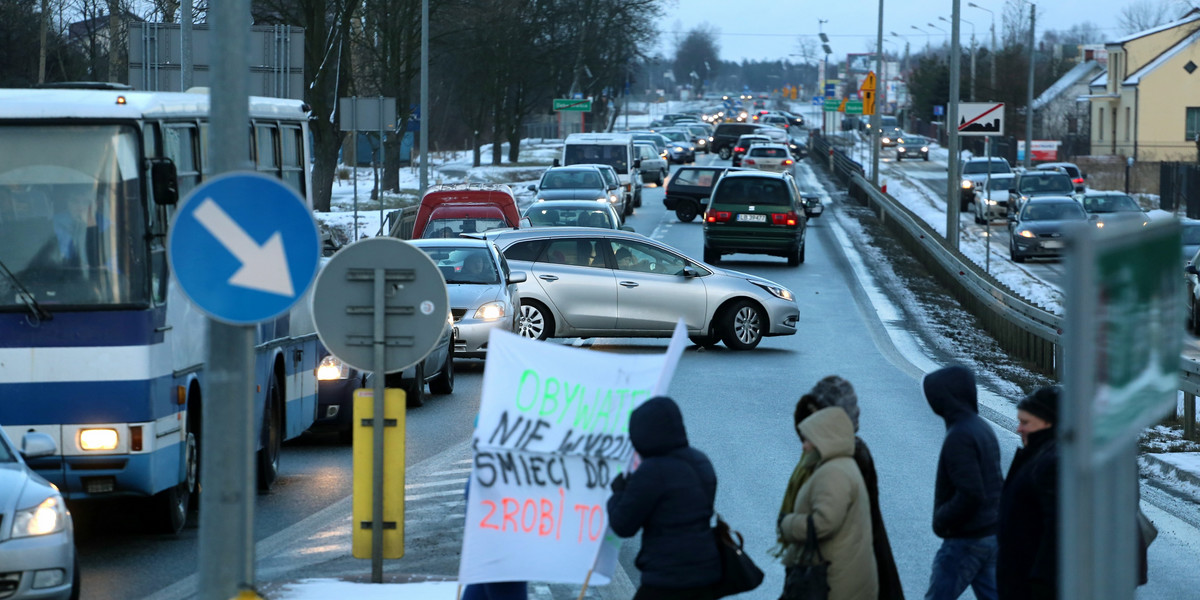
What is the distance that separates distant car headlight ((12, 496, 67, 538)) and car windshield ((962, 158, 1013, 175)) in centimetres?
4919

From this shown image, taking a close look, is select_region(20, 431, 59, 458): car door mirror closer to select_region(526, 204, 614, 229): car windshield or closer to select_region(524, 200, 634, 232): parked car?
select_region(524, 200, 634, 232): parked car

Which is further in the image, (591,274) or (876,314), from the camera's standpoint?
(876,314)

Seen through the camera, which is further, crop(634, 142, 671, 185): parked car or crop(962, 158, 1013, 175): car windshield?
crop(634, 142, 671, 185): parked car

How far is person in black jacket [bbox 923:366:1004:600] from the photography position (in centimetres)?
648

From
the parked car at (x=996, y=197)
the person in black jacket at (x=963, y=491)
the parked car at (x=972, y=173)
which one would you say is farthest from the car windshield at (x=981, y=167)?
the person in black jacket at (x=963, y=491)

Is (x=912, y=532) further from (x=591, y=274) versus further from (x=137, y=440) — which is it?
(x=591, y=274)

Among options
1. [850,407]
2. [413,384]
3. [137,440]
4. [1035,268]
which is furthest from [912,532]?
[1035,268]

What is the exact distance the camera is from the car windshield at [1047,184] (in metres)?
44.7

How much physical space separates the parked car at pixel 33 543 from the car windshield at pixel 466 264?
11.0 m

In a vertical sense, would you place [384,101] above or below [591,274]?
above

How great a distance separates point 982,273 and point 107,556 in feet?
60.1

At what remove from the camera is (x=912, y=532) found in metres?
9.79

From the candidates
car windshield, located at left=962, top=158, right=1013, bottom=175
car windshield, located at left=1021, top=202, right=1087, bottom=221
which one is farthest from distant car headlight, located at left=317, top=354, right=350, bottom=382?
car windshield, located at left=962, top=158, right=1013, bottom=175

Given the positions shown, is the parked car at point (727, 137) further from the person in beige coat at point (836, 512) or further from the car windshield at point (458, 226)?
the person in beige coat at point (836, 512)
